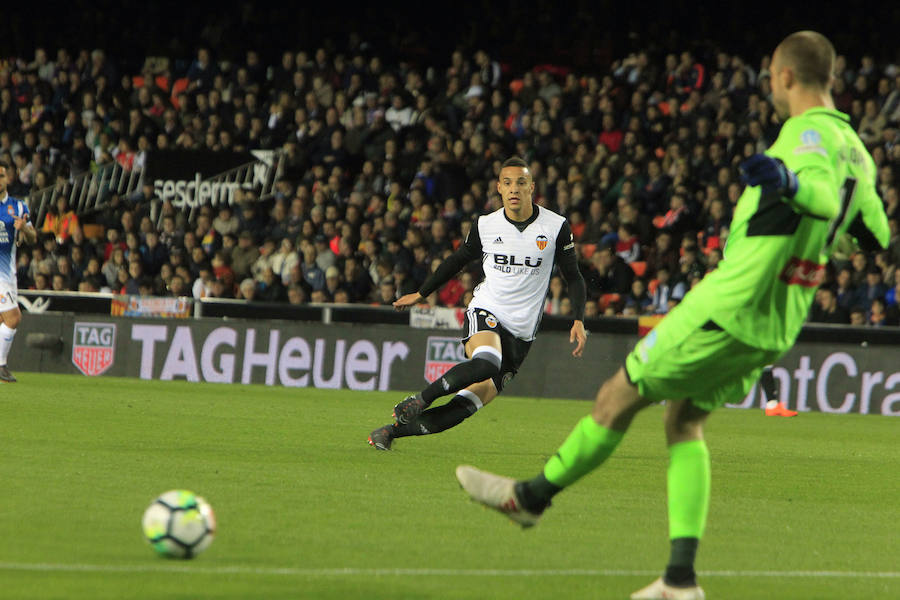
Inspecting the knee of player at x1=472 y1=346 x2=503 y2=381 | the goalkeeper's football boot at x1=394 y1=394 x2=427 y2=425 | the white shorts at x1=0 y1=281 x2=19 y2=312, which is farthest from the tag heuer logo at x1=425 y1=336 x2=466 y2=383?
the goalkeeper's football boot at x1=394 y1=394 x2=427 y2=425

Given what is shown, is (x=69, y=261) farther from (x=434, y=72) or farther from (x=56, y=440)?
(x=56, y=440)

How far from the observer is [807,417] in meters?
16.4

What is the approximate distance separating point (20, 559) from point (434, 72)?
2155cm

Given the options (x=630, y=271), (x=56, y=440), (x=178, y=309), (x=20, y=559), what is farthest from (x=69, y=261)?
(x=20, y=559)

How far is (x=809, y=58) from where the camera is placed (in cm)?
503

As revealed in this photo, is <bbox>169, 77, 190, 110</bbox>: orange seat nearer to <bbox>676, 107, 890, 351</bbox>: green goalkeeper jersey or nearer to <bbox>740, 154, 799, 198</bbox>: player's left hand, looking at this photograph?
<bbox>676, 107, 890, 351</bbox>: green goalkeeper jersey

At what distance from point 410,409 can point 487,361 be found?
2.19 ft

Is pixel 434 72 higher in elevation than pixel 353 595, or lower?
higher

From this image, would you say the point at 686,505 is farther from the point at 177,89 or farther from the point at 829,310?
the point at 177,89

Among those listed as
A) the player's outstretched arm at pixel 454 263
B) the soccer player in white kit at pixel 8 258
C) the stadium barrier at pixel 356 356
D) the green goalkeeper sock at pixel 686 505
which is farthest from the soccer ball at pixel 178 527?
the stadium barrier at pixel 356 356

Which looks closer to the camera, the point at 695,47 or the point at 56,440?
the point at 56,440

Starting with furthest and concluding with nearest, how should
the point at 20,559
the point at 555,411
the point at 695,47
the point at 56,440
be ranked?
the point at 695,47, the point at 555,411, the point at 56,440, the point at 20,559

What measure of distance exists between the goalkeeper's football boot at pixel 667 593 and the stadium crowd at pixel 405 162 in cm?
1252

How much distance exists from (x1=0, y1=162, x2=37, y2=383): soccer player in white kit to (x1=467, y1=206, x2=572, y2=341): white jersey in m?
6.44
